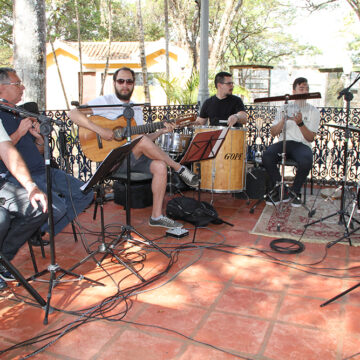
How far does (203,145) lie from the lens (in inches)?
176

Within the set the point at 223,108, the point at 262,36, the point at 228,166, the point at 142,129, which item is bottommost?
the point at 228,166

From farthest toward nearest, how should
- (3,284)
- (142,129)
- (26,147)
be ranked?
(142,129)
(26,147)
(3,284)

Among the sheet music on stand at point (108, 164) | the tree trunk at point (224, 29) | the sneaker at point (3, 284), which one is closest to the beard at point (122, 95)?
the sheet music on stand at point (108, 164)

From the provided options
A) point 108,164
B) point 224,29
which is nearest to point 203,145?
point 108,164

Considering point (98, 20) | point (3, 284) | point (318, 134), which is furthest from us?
point (98, 20)

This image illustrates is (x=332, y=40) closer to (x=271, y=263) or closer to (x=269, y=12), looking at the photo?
(x=269, y=12)

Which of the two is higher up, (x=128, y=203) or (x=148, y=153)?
(x=148, y=153)

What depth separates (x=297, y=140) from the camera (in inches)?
222

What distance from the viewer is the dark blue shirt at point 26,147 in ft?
11.3

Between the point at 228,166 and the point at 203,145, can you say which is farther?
the point at 228,166

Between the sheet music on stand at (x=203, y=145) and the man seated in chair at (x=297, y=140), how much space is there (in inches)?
42.8

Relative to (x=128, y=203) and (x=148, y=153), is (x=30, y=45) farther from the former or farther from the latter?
(x=128, y=203)

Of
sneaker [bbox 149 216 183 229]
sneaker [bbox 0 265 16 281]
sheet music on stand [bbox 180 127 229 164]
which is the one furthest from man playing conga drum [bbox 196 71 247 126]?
sneaker [bbox 0 265 16 281]

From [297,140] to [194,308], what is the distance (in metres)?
3.52
